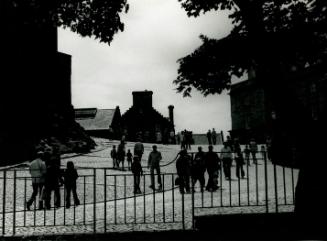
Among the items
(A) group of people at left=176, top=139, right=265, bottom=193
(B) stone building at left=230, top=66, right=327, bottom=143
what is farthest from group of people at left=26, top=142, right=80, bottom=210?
(B) stone building at left=230, top=66, right=327, bottom=143

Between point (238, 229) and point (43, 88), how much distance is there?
108ft

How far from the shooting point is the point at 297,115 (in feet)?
23.0

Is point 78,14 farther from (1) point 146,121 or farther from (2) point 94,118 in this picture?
(1) point 146,121

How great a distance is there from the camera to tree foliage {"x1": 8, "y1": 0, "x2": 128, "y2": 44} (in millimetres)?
8348

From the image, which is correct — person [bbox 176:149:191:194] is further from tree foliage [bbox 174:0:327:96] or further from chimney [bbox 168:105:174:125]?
chimney [bbox 168:105:174:125]

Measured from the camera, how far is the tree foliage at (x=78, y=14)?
8.35m

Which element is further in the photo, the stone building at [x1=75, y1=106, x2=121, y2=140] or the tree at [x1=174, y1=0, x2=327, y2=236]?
the stone building at [x1=75, y1=106, x2=121, y2=140]

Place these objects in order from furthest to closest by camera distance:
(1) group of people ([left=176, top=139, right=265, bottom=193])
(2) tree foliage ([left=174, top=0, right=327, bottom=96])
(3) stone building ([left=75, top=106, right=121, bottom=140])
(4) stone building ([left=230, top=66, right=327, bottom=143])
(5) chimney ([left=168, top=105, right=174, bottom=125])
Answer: (5) chimney ([left=168, top=105, right=174, bottom=125]) → (3) stone building ([left=75, top=106, right=121, bottom=140]) → (4) stone building ([left=230, top=66, right=327, bottom=143]) → (1) group of people ([left=176, top=139, right=265, bottom=193]) → (2) tree foliage ([left=174, top=0, right=327, bottom=96])

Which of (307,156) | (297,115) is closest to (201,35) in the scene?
(297,115)

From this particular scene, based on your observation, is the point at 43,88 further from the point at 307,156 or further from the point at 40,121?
the point at 307,156

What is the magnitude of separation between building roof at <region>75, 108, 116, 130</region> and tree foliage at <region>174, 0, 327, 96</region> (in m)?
59.2

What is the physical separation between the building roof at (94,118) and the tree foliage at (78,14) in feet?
191

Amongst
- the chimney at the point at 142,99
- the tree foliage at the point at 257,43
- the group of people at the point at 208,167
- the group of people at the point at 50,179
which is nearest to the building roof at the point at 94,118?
the chimney at the point at 142,99

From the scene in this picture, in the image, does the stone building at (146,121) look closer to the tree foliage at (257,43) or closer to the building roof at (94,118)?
the building roof at (94,118)
